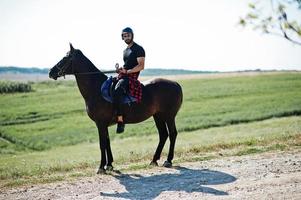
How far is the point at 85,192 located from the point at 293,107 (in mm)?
31999

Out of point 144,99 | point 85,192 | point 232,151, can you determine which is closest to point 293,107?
point 232,151

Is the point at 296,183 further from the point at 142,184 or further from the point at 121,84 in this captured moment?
the point at 121,84

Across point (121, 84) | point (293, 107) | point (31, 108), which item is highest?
point (121, 84)

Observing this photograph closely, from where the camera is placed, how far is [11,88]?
72500 millimetres

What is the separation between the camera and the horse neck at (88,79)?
1046 cm

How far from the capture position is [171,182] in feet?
28.3

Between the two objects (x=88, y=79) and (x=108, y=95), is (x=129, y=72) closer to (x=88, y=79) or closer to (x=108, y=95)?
(x=108, y=95)

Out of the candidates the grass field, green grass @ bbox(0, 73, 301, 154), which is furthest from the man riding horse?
green grass @ bbox(0, 73, 301, 154)

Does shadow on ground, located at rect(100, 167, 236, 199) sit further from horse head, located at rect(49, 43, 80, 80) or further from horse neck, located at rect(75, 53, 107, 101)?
horse head, located at rect(49, 43, 80, 80)

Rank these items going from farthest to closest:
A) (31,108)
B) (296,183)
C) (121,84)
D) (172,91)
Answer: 1. (31,108)
2. (172,91)
3. (121,84)
4. (296,183)

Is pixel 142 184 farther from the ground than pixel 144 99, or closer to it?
closer to it

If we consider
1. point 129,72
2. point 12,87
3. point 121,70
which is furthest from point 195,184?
point 12,87

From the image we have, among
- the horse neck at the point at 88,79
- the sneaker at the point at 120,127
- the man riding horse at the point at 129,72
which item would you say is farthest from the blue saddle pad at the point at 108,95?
the sneaker at the point at 120,127

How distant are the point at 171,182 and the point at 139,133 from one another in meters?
23.8
